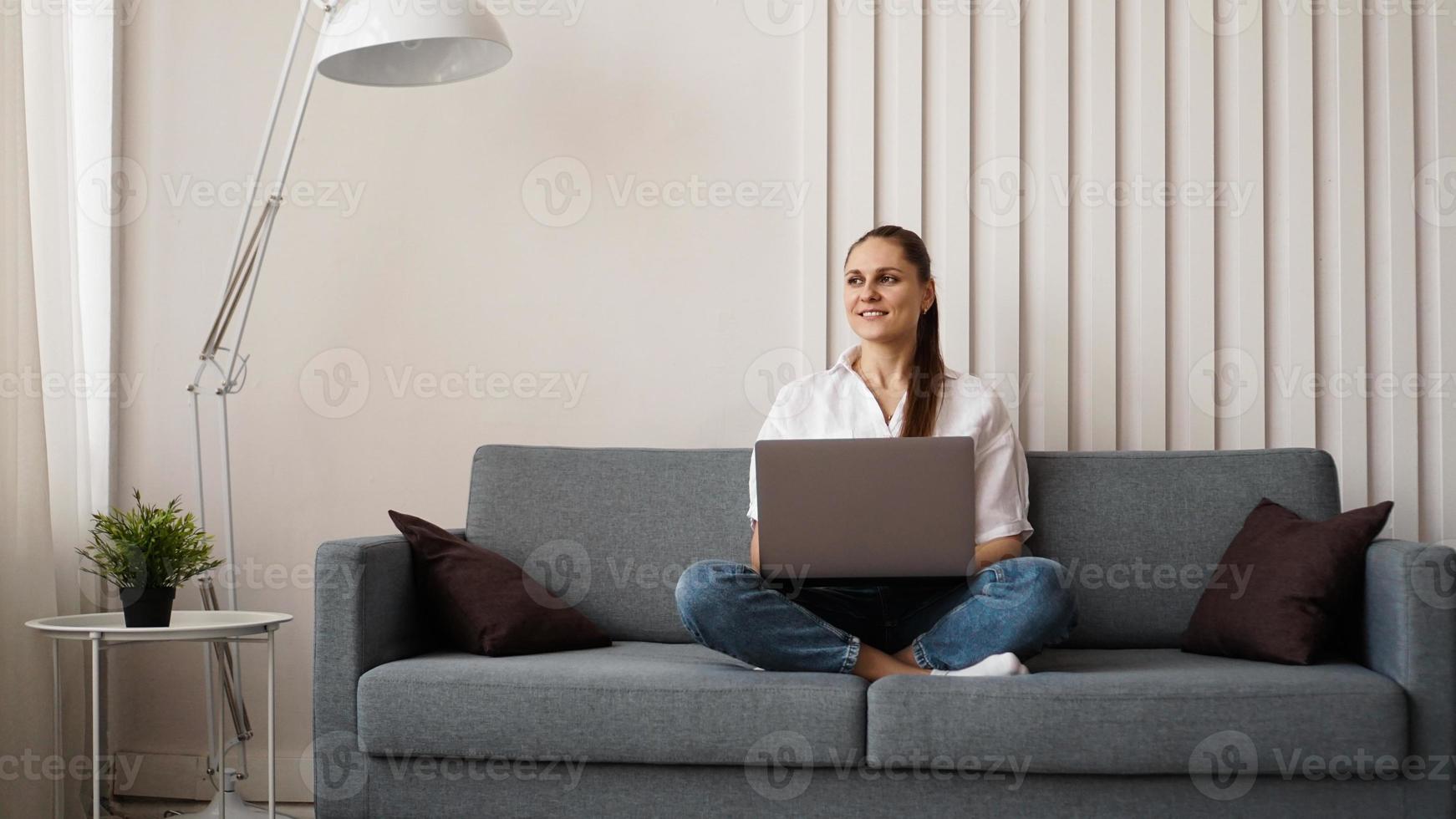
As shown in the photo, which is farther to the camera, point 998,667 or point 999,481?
point 999,481

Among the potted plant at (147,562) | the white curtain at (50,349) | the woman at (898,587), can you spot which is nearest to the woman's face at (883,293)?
the woman at (898,587)

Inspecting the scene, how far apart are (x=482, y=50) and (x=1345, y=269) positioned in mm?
2131

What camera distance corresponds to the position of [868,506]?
6.66 feet

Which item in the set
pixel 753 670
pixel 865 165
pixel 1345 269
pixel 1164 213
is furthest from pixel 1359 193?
pixel 753 670

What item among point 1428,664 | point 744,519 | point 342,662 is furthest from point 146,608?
point 1428,664

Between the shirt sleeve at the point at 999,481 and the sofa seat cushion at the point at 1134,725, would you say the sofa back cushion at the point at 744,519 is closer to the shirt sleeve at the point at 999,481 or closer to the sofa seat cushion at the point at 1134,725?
the shirt sleeve at the point at 999,481

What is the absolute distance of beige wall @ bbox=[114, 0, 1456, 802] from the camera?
2.93 metres

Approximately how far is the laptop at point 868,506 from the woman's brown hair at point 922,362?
0.41 m

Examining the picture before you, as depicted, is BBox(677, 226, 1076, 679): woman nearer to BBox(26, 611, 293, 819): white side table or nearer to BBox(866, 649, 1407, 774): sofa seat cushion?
BBox(866, 649, 1407, 774): sofa seat cushion

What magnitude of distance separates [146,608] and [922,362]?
1.62 metres

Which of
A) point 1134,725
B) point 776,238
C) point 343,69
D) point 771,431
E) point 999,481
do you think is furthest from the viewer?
point 776,238

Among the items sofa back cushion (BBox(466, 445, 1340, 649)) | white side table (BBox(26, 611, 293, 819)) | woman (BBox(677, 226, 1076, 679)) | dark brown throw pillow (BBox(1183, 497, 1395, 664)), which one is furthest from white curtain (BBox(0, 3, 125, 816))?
dark brown throw pillow (BBox(1183, 497, 1395, 664))

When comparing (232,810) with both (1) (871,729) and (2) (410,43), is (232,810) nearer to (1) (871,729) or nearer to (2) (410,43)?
(1) (871,729)

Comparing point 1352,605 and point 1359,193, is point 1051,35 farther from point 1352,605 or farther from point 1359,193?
point 1352,605
